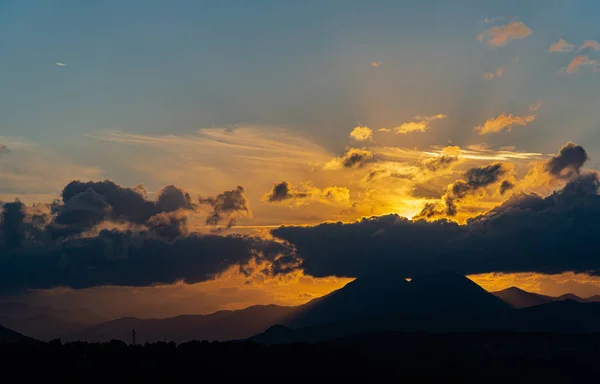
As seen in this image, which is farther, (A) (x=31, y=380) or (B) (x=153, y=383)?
(B) (x=153, y=383)

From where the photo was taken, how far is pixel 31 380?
610 ft

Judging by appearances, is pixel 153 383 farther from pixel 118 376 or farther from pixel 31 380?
pixel 31 380

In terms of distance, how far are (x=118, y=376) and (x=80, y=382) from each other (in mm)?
12584

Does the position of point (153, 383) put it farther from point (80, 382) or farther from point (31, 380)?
point (31, 380)

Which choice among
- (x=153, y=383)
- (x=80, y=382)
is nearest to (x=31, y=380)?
(x=80, y=382)

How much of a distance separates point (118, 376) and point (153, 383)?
10.1 metres

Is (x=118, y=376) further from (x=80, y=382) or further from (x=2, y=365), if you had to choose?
(x=2, y=365)

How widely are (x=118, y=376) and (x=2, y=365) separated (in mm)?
31105

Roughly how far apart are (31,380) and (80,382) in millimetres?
12387

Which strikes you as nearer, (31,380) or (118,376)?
(31,380)

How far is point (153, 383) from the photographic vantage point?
652ft

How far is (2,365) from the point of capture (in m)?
194

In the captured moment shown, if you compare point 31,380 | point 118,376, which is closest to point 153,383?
point 118,376

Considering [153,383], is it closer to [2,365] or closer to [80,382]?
[80,382]
